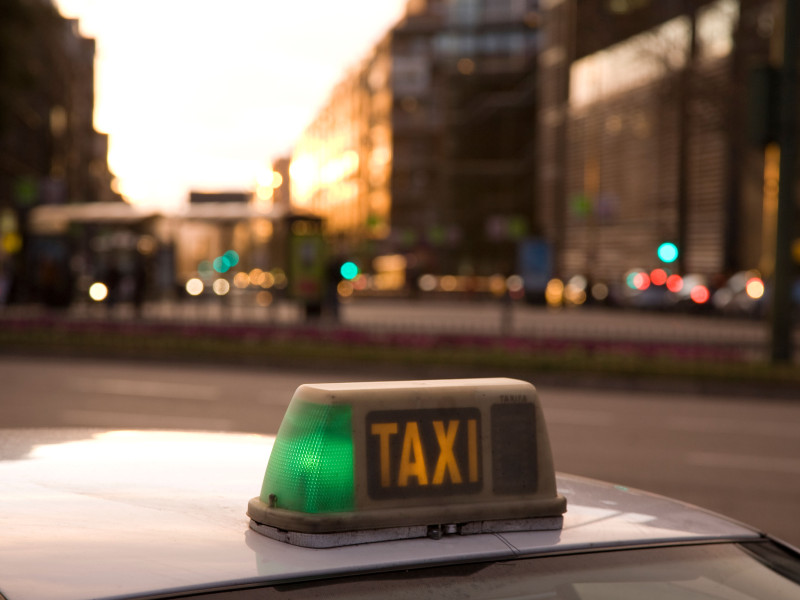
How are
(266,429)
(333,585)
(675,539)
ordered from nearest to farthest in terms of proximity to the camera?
(333,585) → (675,539) → (266,429)

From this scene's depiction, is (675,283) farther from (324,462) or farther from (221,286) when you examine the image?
(324,462)

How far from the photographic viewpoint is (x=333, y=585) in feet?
5.73

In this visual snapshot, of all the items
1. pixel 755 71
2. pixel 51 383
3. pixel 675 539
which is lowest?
pixel 51 383

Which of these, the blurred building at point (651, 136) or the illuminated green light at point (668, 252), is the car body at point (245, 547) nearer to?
the blurred building at point (651, 136)

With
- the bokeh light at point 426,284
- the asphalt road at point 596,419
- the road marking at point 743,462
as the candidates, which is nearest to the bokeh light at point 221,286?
the bokeh light at point 426,284

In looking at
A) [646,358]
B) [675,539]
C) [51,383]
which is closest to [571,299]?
[646,358]

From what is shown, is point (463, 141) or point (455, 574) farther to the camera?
point (463, 141)

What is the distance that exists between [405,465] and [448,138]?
95.4 m

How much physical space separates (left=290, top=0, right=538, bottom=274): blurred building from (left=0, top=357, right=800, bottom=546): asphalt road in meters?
59.0

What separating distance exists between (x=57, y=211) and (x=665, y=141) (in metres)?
26.8

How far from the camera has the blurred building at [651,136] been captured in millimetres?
46594

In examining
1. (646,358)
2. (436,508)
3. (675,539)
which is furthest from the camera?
(646,358)

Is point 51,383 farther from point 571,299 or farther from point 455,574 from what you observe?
point 571,299

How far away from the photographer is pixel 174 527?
6.30 feet
